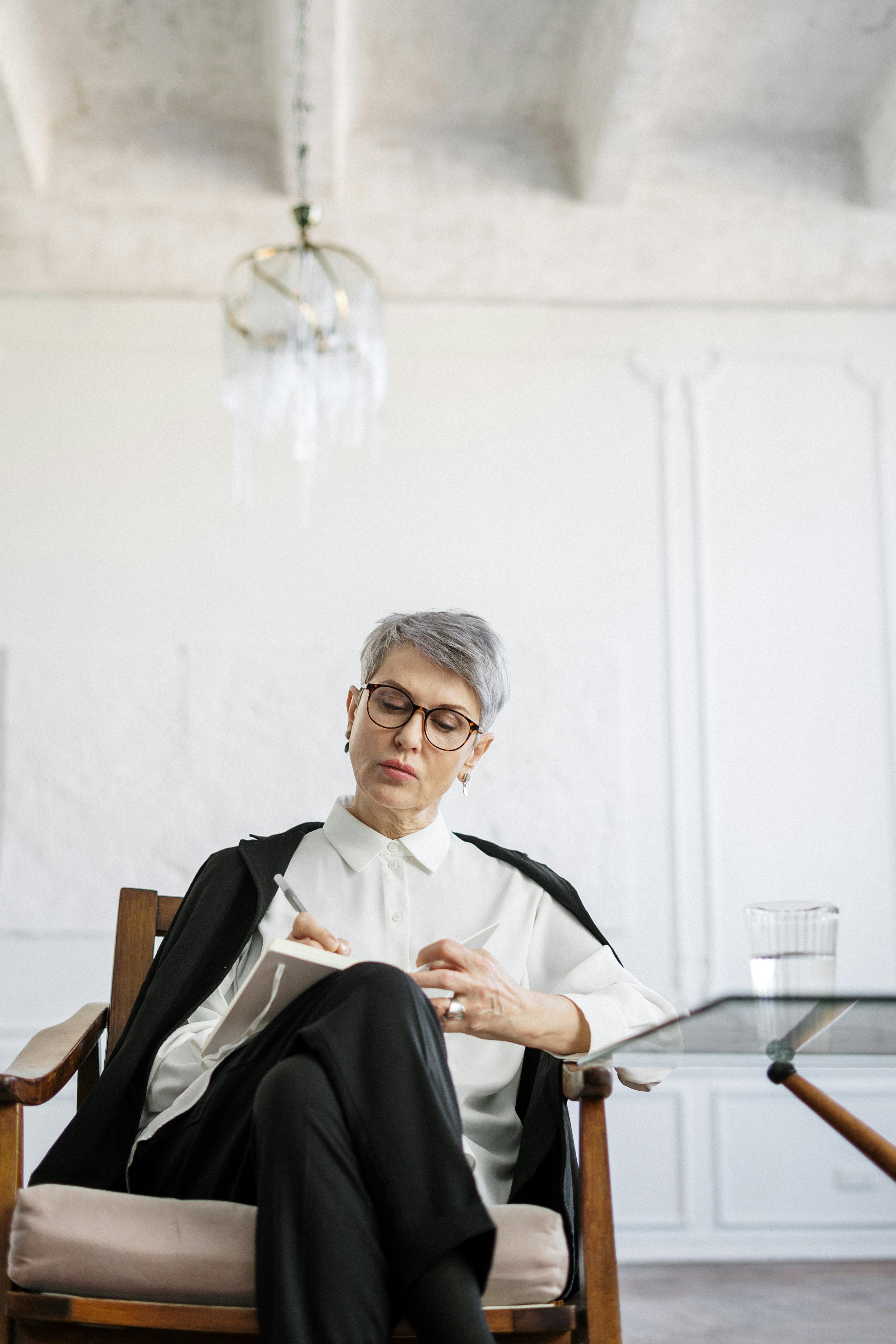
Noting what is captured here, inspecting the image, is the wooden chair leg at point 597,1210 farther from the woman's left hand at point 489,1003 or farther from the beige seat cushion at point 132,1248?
the beige seat cushion at point 132,1248

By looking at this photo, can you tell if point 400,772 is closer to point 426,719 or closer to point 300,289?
point 426,719

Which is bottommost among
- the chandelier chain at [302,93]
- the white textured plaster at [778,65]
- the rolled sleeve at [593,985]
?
the rolled sleeve at [593,985]

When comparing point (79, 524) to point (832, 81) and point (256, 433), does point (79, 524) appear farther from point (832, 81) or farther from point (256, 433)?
point (832, 81)

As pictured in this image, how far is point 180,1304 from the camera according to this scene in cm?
134

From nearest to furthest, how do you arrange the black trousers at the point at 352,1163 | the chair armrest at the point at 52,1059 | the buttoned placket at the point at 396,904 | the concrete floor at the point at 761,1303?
the black trousers at the point at 352,1163
the chair armrest at the point at 52,1059
the buttoned placket at the point at 396,904
the concrete floor at the point at 761,1303

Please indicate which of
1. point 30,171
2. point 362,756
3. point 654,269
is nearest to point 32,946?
point 362,756

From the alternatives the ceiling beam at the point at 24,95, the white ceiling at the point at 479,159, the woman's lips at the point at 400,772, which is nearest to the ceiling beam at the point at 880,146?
the white ceiling at the point at 479,159

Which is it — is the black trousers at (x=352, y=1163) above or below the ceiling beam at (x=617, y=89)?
below

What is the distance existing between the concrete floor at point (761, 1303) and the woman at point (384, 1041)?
133 centimetres

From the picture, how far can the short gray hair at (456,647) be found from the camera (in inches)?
77.6

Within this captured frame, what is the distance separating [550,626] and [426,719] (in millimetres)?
1977

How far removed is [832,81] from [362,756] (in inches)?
124

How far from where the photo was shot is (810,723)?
12.7 ft

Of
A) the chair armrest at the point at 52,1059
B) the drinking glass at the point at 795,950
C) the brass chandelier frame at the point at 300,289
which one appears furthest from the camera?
the brass chandelier frame at the point at 300,289
